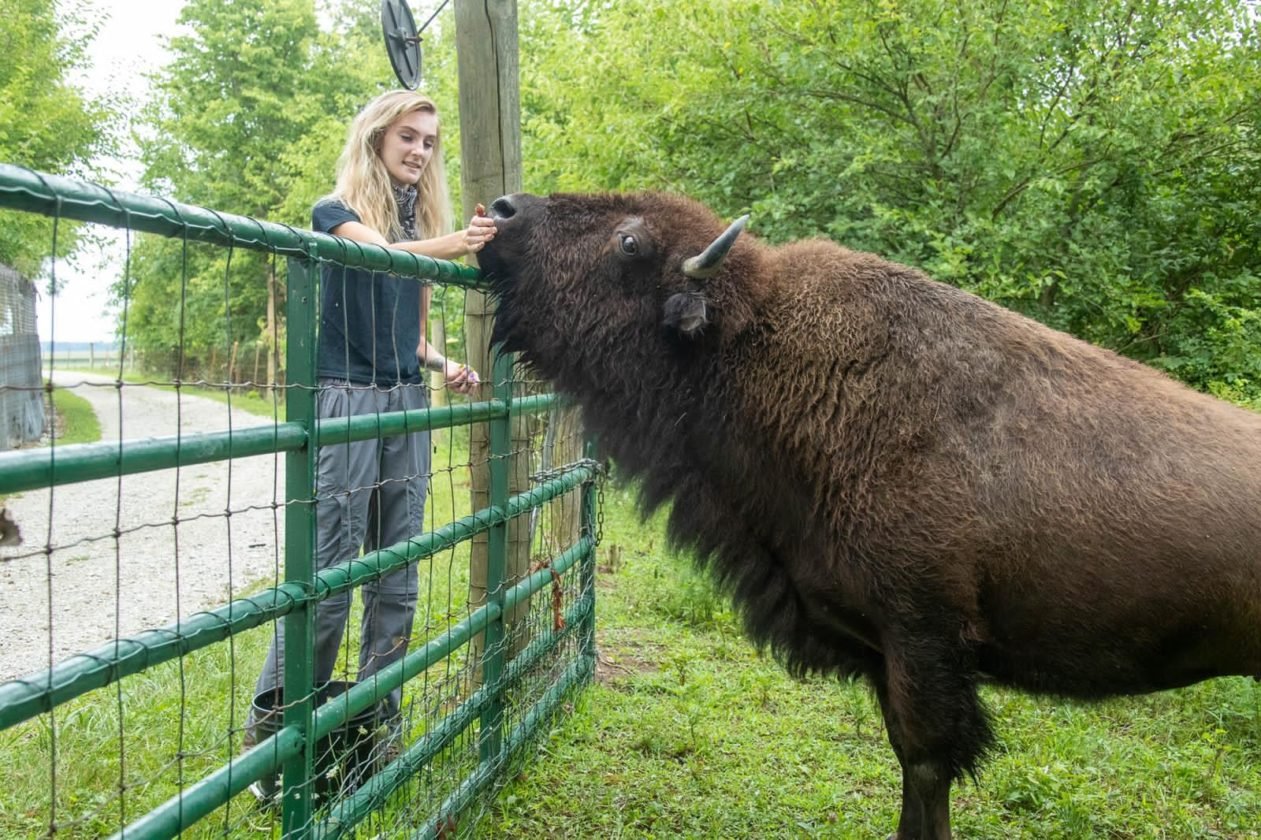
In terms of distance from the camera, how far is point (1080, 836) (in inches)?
163

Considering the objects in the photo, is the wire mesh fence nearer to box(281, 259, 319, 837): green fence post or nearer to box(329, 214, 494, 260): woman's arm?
box(281, 259, 319, 837): green fence post

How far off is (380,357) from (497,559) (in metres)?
1.03

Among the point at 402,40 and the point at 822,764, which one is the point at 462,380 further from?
the point at 822,764

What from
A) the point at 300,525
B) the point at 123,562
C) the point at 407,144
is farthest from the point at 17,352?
the point at 300,525

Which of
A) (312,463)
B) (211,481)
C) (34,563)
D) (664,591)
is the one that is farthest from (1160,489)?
(211,481)

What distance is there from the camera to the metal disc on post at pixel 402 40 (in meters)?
4.44

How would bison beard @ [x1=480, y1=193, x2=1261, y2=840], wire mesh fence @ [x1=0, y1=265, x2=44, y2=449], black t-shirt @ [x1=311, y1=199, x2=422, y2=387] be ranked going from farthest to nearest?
wire mesh fence @ [x1=0, y1=265, x2=44, y2=449] < black t-shirt @ [x1=311, y1=199, x2=422, y2=387] < bison beard @ [x1=480, y1=193, x2=1261, y2=840]

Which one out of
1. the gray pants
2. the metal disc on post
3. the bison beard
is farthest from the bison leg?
the metal disc on post

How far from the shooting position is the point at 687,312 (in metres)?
3.60

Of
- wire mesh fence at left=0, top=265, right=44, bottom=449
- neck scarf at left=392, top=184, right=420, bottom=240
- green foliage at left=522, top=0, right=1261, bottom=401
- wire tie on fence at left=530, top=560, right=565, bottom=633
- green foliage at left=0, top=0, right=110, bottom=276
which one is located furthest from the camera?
green foliage at left=0, top=0, right=110, bottom=276

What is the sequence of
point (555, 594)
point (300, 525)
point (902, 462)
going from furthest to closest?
point (555, 594), point (902, 462), point (300, 525)

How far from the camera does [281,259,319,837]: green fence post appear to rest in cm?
247

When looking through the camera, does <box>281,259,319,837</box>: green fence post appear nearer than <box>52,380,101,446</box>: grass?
Yes

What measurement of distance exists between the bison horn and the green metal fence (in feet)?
2.83
